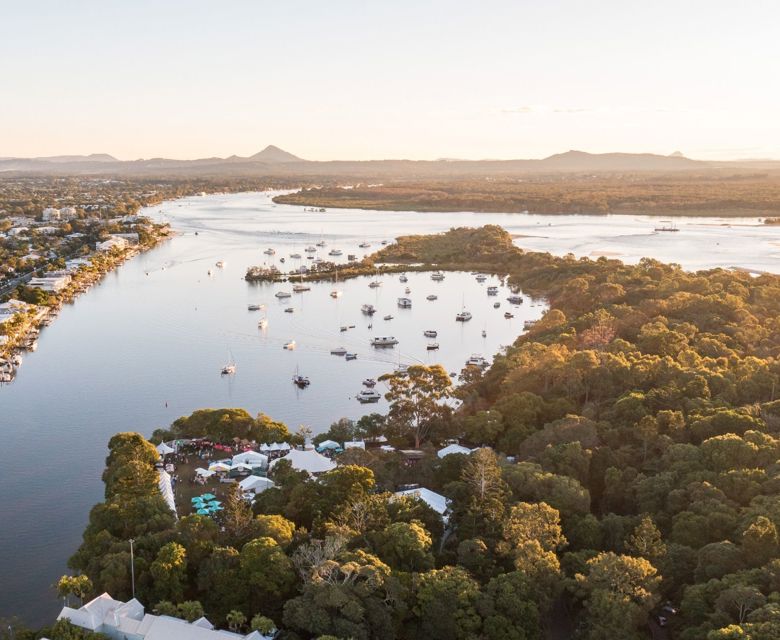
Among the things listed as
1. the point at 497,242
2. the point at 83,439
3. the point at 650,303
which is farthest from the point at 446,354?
the point at 497,242

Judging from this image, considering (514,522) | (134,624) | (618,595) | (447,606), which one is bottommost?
(134,624)

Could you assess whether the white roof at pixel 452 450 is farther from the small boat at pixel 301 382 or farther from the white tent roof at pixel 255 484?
the small boat at pixel 301 382

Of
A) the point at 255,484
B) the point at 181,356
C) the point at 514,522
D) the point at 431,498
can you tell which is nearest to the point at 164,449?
the point at 255,484

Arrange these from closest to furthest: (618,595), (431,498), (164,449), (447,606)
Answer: (618,595) < (447,606) < (431,498) < (164,449)

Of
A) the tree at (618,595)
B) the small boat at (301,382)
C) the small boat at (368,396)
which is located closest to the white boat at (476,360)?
the small boat at (368,396)

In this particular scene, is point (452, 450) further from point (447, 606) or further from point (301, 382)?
point (301, 382)

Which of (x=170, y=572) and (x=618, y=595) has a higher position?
(x=618, y=595)

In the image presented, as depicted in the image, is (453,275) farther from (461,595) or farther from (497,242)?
(461,595)
